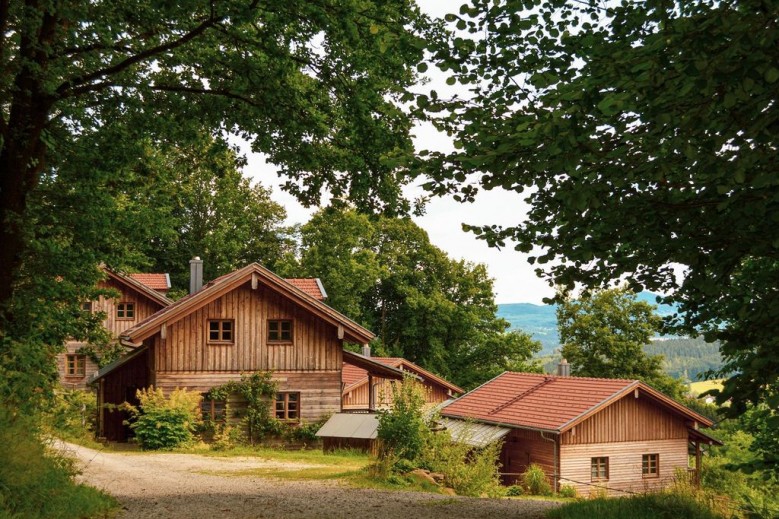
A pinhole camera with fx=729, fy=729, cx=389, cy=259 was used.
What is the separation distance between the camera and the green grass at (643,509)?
938cm

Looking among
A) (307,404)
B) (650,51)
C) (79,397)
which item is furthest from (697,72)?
(307,404)

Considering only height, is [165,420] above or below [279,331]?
below

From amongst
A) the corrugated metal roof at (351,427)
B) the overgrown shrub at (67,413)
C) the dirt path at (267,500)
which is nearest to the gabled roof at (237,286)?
the corrugated metal roof at (351,427)

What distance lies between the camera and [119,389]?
32.3 meters

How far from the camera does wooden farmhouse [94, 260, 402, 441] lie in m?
28.1

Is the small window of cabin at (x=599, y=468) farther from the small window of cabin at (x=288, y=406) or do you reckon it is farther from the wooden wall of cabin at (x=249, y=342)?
the small window of cabin at (x=288, y=406)

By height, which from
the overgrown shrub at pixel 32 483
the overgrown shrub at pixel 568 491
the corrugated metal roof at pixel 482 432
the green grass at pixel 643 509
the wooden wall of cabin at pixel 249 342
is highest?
the wooden wall of cabin at pixel 249 342

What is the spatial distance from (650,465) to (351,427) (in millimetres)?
14874

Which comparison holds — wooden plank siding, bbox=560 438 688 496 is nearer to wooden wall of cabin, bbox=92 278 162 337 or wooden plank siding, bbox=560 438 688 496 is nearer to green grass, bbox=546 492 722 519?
green grass, bbox=546 492 722 519

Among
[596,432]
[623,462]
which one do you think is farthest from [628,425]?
[596,432]

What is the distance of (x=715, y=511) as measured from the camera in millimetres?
9703

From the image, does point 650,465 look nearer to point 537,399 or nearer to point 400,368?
point 537,399

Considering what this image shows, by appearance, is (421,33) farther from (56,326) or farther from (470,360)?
(470,360)

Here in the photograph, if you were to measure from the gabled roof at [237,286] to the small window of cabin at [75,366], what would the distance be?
55.6 feet
